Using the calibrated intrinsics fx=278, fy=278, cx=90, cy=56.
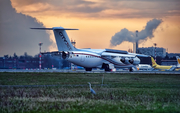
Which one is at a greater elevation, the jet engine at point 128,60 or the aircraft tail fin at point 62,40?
the aircraft tail fin at point 62,40

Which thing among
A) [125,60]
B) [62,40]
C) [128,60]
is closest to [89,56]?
[62,40]

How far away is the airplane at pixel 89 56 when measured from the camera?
5562cm

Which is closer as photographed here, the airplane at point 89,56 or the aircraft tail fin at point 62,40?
the airplane at point 89,56

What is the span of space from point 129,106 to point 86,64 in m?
43.5

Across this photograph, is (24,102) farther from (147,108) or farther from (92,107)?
(147,108)

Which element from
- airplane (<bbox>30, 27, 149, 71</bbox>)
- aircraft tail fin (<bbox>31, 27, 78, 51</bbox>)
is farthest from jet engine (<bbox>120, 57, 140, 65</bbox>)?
aircraft tail fin (<bbox>31, 27, 78, 51</bbox>)

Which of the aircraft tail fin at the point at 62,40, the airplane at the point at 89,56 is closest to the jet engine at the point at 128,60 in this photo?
the airplane at the point at 89,56

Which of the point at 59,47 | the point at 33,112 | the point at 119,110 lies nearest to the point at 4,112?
the point at 33,112

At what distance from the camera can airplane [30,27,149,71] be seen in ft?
182

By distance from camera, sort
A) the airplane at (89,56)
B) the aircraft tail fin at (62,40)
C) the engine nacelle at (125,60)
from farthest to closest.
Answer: the engine nacelle at (125,60) → the aircraft tail fin at (62,40) → the airplane at (89,56)

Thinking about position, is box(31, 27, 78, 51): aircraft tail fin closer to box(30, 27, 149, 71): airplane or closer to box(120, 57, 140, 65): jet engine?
box(30, 27, 149, 71): airplane

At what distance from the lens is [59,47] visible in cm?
5791

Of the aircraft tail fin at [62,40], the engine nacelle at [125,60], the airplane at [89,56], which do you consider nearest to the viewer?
the airplane at [89,56]

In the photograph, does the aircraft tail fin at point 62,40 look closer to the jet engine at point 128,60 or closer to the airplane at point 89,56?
the airplane at point 89,56
